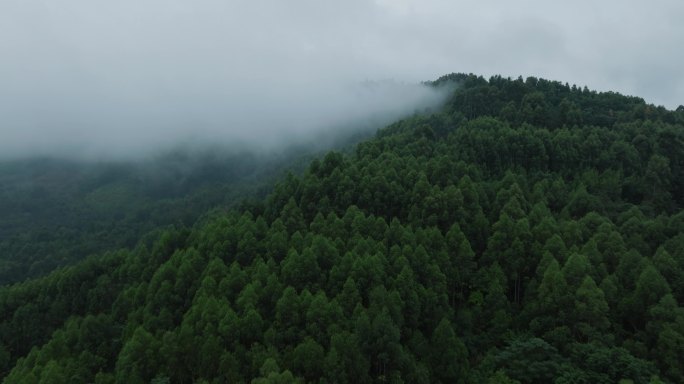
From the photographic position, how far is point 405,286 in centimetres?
5053

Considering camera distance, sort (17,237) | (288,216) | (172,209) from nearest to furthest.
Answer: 1. (288,216)
2. (17,237)
3. (172,209)

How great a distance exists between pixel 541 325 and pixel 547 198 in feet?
103

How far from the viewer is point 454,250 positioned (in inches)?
2292

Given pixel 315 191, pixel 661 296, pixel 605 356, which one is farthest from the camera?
pixel 315 191

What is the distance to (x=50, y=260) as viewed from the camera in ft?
522

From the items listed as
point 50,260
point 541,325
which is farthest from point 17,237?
point 541,325

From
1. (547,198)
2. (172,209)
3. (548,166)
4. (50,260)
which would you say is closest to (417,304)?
(547,198)

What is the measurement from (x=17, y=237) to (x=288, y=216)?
159 meters

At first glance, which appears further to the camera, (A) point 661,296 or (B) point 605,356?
(A) point 661,296

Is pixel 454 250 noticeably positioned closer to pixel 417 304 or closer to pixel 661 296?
pixel 417 304

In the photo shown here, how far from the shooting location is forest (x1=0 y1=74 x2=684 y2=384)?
145 feet

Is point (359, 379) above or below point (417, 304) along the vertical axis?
below

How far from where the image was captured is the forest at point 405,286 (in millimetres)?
44250

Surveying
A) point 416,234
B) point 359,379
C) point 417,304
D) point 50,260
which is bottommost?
point 50,260
